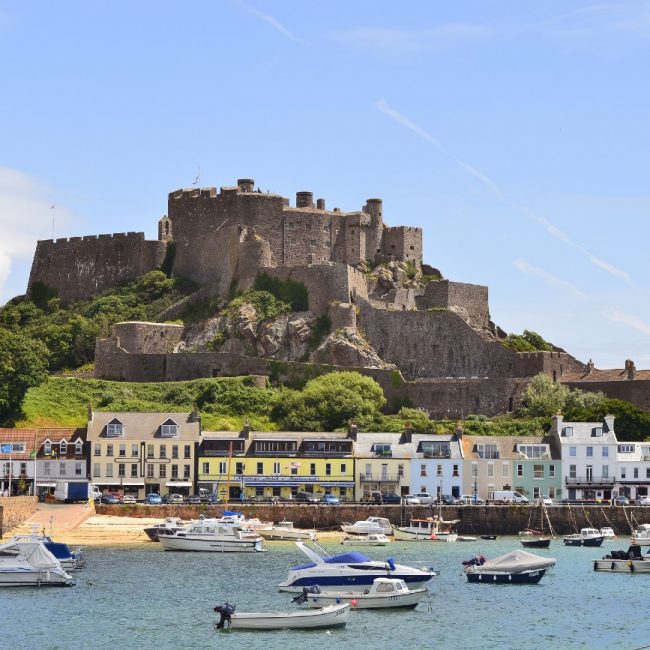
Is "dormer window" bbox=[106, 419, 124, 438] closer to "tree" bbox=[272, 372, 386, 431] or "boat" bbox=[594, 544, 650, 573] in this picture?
"tree" bbox=[272, 372, 386, 431]

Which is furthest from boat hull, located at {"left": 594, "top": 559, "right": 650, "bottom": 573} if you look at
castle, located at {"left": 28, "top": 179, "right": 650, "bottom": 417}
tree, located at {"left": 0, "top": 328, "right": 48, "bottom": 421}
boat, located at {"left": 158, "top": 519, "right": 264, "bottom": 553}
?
tree, located at {"left": 0, "top": 328, "right": 48, "bottom": 421}

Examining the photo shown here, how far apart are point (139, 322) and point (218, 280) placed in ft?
23.3

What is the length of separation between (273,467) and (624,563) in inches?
911

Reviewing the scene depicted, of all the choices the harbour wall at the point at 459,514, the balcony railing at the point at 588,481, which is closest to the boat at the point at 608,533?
the harbour wall at the point at 459,514

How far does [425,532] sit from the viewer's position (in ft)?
236

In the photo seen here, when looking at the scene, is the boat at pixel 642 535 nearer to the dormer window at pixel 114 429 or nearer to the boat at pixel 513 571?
the boat at pixel 513 571

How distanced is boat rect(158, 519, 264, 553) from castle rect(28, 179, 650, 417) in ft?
91.4

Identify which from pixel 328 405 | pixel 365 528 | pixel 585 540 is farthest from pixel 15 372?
pixel 585 540

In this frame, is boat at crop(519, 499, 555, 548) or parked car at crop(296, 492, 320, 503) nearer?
boat at crop(519, 499, 555, 548)

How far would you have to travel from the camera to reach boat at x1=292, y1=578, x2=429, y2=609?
51.6m

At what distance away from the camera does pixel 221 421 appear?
88.4m

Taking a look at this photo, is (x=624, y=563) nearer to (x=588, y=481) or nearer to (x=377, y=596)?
(x=377, y=596)

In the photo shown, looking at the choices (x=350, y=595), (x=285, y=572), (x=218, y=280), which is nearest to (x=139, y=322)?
(x=218, y=280)

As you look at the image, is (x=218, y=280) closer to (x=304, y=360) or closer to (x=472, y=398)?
(x=304, y=360)
